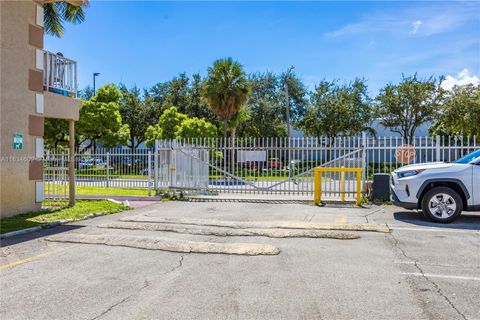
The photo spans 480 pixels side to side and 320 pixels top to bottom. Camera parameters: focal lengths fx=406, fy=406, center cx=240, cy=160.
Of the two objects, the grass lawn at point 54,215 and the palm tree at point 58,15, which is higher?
the palm tree at point 58,15

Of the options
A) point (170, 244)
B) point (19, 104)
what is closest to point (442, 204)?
point (170, 244)

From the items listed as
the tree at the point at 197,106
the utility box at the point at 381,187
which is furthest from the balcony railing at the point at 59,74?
the tree at the point at 197,106

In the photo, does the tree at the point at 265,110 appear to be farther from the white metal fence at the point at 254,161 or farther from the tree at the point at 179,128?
the white metal fence at the point at 254,161

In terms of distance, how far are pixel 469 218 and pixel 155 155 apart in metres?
10.6

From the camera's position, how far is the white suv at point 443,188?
9211 mm

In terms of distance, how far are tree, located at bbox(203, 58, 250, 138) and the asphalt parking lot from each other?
63.4ft

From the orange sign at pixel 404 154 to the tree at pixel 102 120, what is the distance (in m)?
25.6

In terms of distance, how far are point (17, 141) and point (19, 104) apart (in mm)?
975

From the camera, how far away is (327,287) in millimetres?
4965

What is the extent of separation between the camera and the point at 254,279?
17.3 ft

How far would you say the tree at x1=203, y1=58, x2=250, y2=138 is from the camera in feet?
87.5

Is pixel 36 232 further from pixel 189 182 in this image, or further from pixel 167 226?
pixel 189 182

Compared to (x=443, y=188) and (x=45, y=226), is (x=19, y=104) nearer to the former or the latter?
(x=45, y=226)

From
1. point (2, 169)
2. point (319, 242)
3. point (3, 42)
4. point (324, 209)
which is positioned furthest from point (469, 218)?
point (3, 42)
